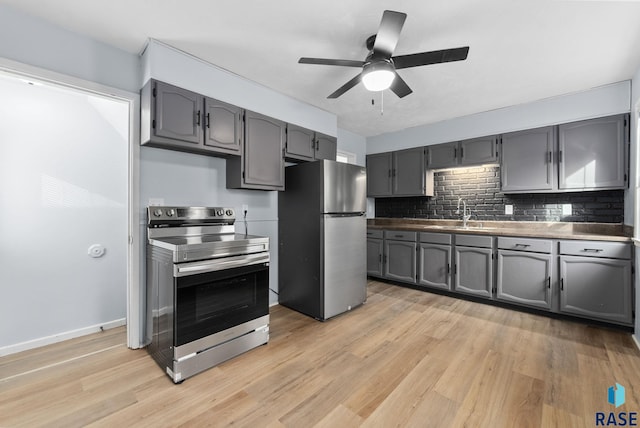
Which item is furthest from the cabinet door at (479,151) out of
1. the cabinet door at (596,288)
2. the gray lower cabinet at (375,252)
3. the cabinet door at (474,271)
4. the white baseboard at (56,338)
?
the white baseboard at (56,338)

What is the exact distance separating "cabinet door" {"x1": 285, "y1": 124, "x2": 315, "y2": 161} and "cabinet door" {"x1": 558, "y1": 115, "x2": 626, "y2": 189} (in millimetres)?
2910

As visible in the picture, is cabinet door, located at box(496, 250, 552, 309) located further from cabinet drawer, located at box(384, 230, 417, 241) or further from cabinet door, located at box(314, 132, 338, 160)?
cabinet door, located at box(314, 132, 338, 160)

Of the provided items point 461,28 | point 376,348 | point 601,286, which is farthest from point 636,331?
point 461,28

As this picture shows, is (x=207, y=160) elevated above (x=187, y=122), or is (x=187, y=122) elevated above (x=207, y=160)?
(x=187, y=122)

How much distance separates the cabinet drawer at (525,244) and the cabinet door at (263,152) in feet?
8.83

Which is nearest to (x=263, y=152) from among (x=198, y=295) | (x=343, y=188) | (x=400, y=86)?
(x=343, y=188)

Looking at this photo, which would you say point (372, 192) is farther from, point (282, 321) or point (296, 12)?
point (296, 12)

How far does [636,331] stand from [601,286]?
0.42 meters

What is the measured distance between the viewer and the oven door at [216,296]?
1.86 m

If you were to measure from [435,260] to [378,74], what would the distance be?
106 inches

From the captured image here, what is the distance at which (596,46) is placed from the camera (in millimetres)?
2205

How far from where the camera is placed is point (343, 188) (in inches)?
119

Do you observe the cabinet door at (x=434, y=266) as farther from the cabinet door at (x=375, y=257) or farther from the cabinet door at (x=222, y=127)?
the cabinet door at (x=222, y=127)

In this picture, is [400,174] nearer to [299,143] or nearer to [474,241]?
[474,241]
